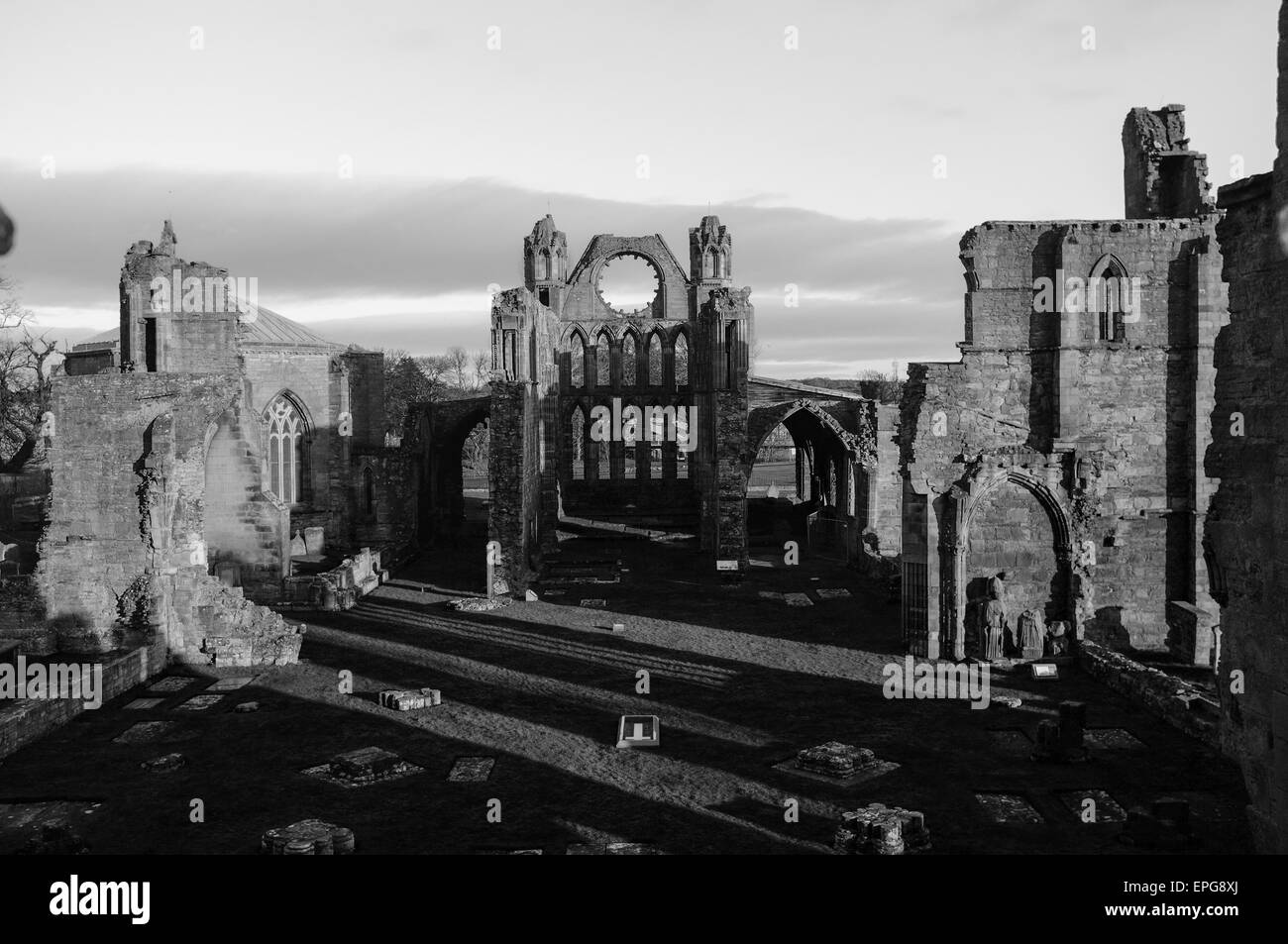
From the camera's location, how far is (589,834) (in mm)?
10672

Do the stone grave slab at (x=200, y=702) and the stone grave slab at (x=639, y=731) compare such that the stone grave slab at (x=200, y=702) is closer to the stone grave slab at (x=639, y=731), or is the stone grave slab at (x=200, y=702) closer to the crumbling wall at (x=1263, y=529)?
the stone grave slab at (x=639, y=731)

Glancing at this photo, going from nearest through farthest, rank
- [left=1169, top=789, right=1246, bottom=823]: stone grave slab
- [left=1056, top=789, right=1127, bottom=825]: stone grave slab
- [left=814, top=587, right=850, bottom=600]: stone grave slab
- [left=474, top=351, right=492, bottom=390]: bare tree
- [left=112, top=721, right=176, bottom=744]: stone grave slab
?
[left=1169, top=789, right=1246, bottom=823]: stone grave slab, [left=1056, top=789, right=1127, bottom=825]: stone grave slab, [left=112, top=721, right=176, bottom=744]: stone grave slab, [left=814, top=587, right=850, bottom=600]: stone grave slab, [left=474, top=351, right=492, bottom=390]: bare tree

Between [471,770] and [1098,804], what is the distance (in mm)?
7341

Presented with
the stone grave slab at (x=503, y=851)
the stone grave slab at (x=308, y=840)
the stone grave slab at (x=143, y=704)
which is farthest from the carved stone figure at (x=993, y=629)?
the stone grave slab at (x=143, y=704)

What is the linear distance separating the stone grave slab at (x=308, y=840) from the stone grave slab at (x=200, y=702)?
6.12 metres

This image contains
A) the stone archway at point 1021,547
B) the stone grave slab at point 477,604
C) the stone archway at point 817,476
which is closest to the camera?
the stone archway at point 1021,547

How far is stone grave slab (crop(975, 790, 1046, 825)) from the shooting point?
36.2ft

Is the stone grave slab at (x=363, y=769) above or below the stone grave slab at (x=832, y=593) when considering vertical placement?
above

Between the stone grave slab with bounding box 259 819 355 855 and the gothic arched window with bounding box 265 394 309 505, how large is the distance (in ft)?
83.0

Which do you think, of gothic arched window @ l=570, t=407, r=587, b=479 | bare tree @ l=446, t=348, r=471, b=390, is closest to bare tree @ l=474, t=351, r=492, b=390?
bare tree @ l=446, t=348, r=471, b=390

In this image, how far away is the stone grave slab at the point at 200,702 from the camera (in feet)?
52.1

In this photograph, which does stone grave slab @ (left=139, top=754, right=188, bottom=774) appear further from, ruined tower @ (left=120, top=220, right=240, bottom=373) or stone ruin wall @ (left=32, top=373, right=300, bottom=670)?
ruined tower @ (left=120, top=220, right=240, bottom=373)

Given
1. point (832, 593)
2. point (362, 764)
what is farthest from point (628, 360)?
point (362, 764)
